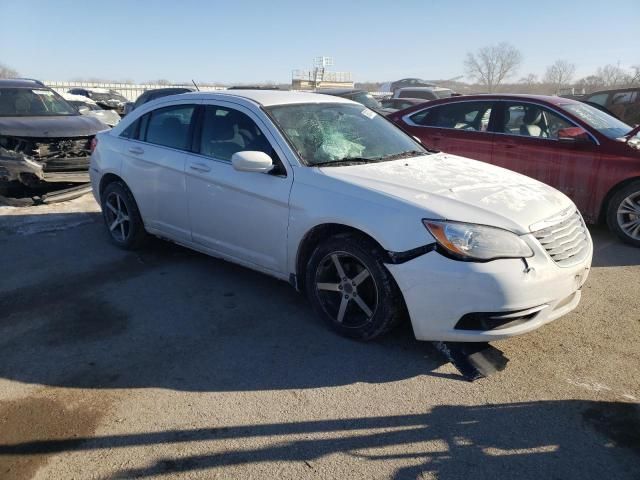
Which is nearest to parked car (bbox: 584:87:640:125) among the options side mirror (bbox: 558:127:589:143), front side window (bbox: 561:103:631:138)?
front side window (bbox: 561:103:631:138)

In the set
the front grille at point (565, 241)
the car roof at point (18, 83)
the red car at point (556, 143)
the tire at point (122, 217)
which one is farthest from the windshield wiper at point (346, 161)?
the car roof at point (18, 83)

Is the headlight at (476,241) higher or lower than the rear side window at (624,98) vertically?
lower

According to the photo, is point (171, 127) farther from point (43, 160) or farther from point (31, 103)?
point (31, 103)

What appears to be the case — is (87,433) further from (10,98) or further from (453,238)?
(10,98)

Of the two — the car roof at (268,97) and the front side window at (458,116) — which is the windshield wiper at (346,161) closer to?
the car roof at (268,97)

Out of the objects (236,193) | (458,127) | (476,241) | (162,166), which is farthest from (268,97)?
(458,127)

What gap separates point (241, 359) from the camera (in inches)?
138

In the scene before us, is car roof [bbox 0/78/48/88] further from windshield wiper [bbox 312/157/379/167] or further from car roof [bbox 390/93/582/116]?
windshield wiper [bbox 312/157/379/167]

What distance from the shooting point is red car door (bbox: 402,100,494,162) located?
7.05 metres

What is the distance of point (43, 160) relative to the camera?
7602 mm

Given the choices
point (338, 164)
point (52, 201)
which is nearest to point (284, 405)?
point (338, 164)

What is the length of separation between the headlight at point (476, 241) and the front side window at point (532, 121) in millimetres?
3880

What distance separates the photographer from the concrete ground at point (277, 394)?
8.41 ft

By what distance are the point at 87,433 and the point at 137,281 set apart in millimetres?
2216
